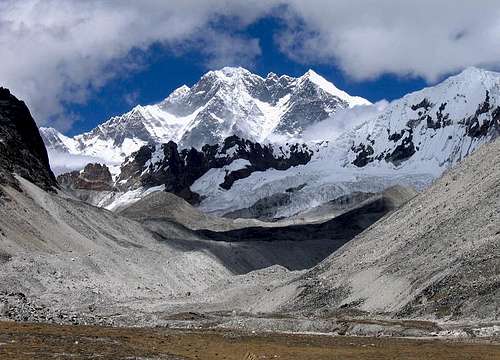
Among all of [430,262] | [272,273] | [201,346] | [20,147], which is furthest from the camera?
[20,147]

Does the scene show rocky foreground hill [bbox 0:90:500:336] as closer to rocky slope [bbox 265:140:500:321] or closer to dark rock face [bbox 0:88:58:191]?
rocky slope [bbox 265:140:500:321]

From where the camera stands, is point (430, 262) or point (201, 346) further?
point (430, 262)

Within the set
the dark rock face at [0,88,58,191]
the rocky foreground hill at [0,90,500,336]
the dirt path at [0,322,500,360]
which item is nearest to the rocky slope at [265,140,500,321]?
the rocky foreground hill at [0,90,500,336]

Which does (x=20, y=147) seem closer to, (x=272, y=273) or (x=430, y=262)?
(x=272, y=273)

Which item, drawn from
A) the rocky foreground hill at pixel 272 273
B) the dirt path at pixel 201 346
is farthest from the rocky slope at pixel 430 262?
the dirt path at pixel 201 346

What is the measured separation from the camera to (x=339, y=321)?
56.7 meters

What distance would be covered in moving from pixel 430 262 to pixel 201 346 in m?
→ 28.9

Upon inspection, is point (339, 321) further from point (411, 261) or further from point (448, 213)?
point (448, 213)

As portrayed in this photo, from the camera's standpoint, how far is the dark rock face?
409 ft

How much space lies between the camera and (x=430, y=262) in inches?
2616

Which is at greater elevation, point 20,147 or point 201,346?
point 20,147

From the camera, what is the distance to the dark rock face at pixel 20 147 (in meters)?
125

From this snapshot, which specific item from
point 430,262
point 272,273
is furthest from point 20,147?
point 430,262

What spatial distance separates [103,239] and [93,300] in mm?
38285
